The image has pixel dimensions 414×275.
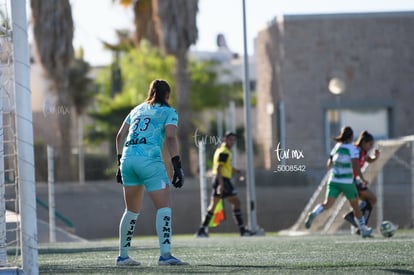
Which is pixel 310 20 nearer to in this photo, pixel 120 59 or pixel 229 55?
pixel 120 59

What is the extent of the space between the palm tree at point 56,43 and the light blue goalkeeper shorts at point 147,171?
85.1 ft

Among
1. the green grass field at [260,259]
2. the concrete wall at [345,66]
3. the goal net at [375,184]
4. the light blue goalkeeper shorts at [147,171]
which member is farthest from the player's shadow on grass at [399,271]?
the concrete wall at [345,66]

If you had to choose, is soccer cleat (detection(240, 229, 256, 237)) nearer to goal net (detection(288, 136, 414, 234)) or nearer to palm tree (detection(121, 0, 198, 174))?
goal net (detection(288, 136, 414, 234))

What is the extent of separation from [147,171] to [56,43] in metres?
27.8

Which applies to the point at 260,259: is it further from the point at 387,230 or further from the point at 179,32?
the point at 179,32

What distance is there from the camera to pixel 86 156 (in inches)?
1272

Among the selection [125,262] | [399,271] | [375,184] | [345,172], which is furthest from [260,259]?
[375,184]

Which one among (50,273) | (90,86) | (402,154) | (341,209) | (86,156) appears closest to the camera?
(50,273)

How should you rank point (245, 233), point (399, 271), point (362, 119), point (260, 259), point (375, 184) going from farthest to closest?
1. point (362, 119)
2. point (375, 184)
3. point (245, 233)
4. point (260, 259)
5. point (399, 271)

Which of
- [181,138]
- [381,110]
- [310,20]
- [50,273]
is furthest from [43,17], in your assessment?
[50,273]

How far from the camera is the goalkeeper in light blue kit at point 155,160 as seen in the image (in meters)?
10.5

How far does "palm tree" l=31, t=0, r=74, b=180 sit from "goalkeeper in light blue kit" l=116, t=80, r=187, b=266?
25840 millimetres

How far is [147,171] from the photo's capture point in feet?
34.2

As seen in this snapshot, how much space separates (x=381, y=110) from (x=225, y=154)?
56.6 ft
